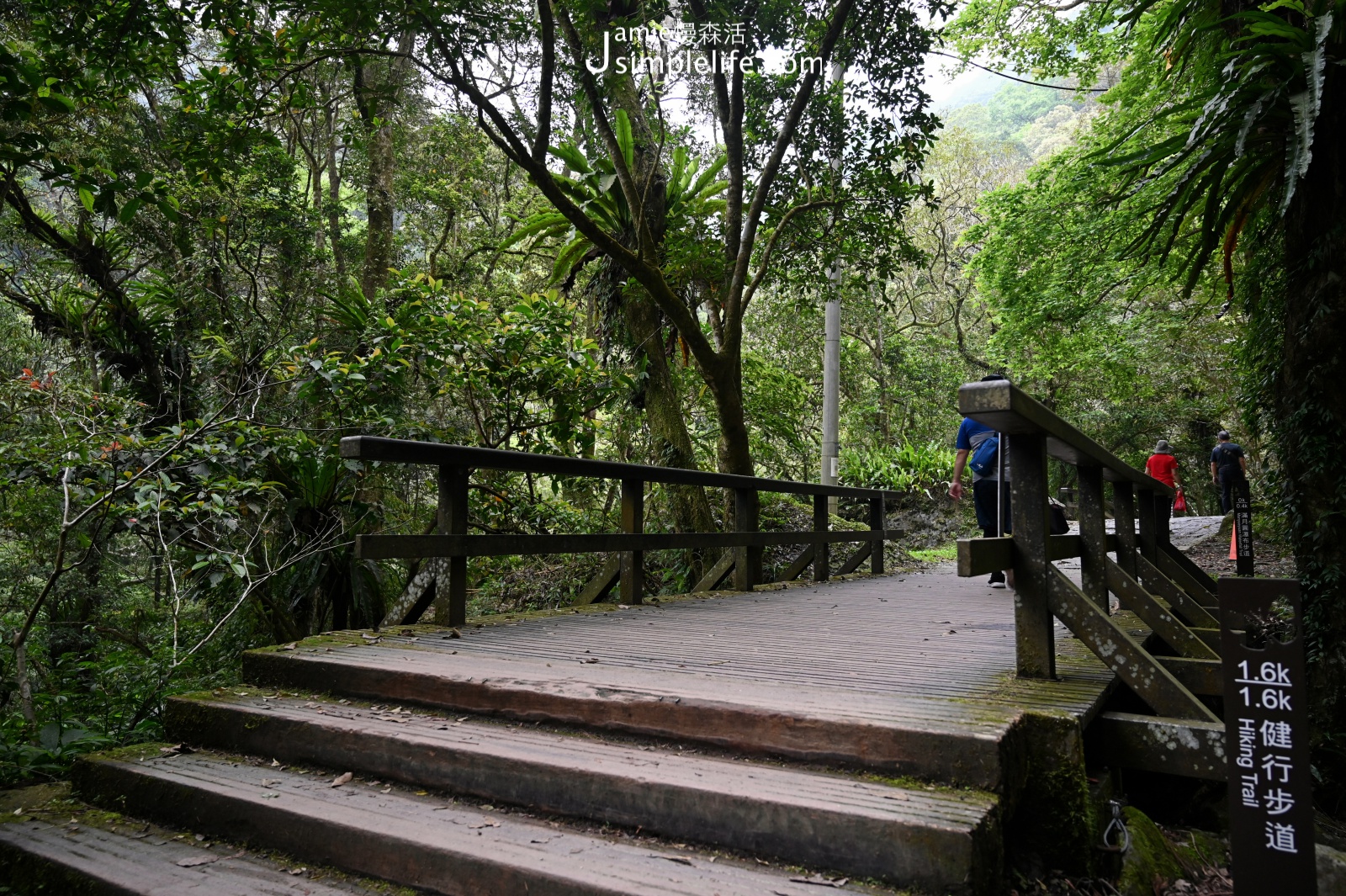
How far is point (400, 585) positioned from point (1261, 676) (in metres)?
5.62

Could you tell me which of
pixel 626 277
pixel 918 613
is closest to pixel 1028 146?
pixel 626 277

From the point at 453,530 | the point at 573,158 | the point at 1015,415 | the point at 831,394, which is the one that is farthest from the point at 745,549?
the point at 831,394

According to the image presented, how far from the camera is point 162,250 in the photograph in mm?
9133

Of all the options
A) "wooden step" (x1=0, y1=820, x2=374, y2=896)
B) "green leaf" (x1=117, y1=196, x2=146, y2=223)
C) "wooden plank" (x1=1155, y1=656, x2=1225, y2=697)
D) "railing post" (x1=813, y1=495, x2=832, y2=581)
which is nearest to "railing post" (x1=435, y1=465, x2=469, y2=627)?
"green leaf" (x1=117, y1=196, x2=146, y2=223)

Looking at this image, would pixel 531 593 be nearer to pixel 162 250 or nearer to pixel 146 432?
pixel 146 432

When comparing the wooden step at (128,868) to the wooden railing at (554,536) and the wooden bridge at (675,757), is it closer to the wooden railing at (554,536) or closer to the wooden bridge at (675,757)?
the wooden bridge at (675,757)

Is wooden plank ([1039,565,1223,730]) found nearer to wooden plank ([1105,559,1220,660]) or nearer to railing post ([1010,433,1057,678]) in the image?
railing post ([1010,433,1057,678])

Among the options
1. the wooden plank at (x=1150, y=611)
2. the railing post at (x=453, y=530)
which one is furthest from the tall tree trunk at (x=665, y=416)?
the wooden plank at (x=1150, y=611)

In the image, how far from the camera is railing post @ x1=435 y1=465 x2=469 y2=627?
14.2 feet

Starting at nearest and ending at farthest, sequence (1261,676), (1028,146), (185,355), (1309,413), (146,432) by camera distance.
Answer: (1261,676), (1309,413), (146,432), (185,355), (1028,146)

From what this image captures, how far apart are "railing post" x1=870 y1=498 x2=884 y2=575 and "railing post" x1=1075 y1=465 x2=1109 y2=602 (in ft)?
16.7

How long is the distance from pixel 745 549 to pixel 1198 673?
12.8 feet

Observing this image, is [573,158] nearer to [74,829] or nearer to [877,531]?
[877,531]

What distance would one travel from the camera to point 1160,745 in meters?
2.66
